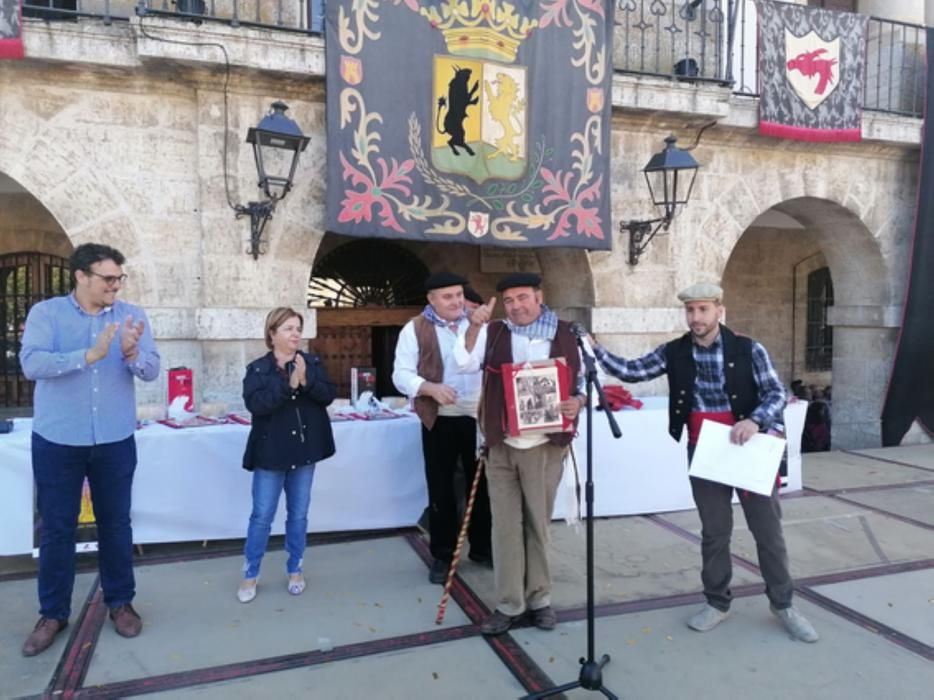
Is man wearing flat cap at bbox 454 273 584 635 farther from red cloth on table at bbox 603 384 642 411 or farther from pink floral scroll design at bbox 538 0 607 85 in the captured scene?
pink floral scroll design at bbox 538 0 607 85

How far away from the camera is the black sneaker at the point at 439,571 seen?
13.2 feet

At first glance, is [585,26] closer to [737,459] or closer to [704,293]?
[704,293]

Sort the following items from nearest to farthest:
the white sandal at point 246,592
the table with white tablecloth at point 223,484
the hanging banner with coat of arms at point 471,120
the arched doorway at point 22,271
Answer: the white sandal at point 246,592
the table with white tablecloth at point 223,484
the hanging banner with coat of arms at point 471,120
the arched doorway at point 22,271

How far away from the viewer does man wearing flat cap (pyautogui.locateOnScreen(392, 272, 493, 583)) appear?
3934 mm

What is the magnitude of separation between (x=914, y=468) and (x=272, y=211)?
22.1 ft

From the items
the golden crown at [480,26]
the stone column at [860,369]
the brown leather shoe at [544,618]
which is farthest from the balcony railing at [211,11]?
the stone column at [860,369]

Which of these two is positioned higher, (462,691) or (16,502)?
(16,502)

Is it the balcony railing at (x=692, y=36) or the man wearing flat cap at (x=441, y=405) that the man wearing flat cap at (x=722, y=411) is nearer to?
the man wearing flat cap at (x=441, y=405)

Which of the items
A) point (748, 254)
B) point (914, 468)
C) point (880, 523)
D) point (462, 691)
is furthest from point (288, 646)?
point (748, 254)

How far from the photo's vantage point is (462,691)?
2910 millimetres

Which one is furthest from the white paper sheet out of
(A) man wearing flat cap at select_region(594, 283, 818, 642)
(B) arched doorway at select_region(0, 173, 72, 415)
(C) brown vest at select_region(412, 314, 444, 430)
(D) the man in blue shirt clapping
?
(B) arched doorway at select_region(0, 173, 72, 415)

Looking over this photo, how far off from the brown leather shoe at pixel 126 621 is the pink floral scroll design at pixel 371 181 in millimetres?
3183

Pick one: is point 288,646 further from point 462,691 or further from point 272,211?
point 272,211

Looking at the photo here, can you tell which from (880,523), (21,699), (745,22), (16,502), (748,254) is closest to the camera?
(21,699)
